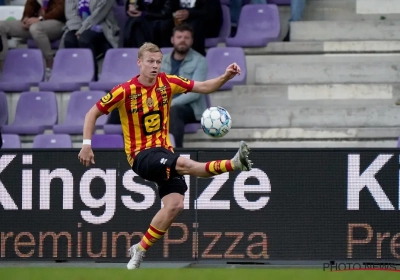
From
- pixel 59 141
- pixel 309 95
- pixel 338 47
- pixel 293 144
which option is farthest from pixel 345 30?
pixel 59 141

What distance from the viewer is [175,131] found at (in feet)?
42.9

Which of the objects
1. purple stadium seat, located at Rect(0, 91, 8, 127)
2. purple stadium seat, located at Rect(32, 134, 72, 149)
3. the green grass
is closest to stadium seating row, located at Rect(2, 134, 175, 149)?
purple stadium seat, located at Rect(32, 134, 72, 149)

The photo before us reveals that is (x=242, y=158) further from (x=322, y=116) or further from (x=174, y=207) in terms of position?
(x=322, y=116)

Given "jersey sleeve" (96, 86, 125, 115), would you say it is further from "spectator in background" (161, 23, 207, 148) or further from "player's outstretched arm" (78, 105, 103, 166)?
"spectator in background" (161, 23, 207, 148)

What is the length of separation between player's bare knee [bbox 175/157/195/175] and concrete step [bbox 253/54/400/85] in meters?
5.62

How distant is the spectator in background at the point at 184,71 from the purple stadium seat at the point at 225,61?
0.63 metres

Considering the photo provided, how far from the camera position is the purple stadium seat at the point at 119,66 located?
1464 cm

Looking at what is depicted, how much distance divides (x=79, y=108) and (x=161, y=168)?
5411 millimetres

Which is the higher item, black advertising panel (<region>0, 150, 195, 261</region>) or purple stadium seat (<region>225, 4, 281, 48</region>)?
purple stadium seat (<region>225, 4, 281, 48</region>)

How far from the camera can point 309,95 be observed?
46.5 feet

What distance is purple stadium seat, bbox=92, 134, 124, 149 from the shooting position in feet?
43.5

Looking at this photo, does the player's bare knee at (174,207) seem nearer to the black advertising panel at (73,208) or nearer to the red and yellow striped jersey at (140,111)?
the red and yellow striped jersey at (140,111)

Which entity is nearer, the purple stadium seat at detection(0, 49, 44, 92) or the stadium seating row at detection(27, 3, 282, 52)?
the stadium seating row at detection(27, 3, 282, 52)

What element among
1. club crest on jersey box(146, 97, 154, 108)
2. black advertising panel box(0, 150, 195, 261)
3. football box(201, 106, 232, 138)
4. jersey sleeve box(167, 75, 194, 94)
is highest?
jersey sleeve box(167, 75, 194, 94)
